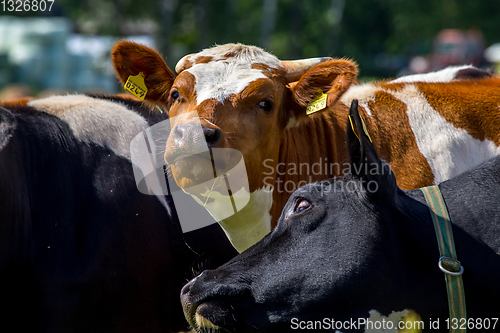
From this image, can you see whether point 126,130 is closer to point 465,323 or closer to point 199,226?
point 199,226

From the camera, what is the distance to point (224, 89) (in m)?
3.10

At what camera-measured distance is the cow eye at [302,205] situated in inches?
93.5

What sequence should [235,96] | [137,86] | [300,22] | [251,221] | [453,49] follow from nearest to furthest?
[235,96] < [251,221] < [137,86] < [300,22] < [453,49]

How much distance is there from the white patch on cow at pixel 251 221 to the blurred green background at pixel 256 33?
1686 cm

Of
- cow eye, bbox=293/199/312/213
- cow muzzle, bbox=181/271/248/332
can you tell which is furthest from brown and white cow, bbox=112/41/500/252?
cow muzzle, bbox=181/271/248/332

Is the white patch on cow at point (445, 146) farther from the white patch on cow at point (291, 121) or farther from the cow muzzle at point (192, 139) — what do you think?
the cow muzzle at point (192, 139)

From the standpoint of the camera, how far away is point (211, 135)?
2.87m

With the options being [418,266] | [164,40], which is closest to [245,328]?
[418,266]

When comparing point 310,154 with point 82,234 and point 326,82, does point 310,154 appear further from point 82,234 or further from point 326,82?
point 82,234

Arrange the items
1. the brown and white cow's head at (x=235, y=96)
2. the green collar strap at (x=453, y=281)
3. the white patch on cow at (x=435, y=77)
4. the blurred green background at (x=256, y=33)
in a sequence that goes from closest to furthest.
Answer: the green collar strap at (x=453, y=281), the brown and white cow's head at (x=235, y=96), the white patch on cow at (x=435, y=77), the blurred green background at (x=256, y=33)

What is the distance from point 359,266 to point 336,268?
3.7 inches

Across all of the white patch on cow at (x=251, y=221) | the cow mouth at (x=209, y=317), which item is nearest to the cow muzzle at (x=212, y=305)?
the cow mouth at (x=209, y=317)

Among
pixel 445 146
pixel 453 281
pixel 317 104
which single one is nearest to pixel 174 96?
pixel 317 104

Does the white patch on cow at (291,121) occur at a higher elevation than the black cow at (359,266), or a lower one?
higher
